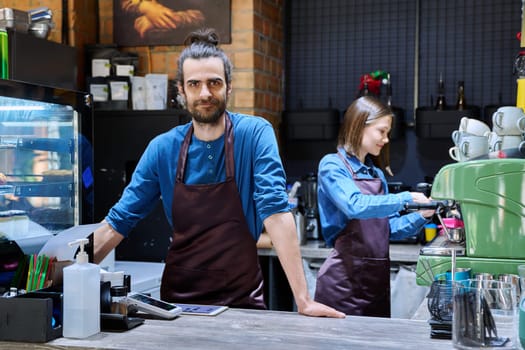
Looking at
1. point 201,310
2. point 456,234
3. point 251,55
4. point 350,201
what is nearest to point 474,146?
point 456,234

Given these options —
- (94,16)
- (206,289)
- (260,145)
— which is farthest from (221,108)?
(94,16)

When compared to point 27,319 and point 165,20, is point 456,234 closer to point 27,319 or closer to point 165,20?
point 27,319

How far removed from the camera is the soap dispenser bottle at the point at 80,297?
1.70m

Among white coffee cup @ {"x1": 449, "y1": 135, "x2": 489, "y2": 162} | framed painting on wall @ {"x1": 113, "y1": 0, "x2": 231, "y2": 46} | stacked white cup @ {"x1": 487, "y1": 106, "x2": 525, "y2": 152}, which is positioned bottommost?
white coffee cup @ {"x1": 449, "y1": 135, "x2": 489, "y2": 162}

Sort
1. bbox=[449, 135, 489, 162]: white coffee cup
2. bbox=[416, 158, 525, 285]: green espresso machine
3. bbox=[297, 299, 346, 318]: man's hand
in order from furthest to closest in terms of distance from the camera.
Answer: bbox=[449, 135, 489, 162]: white coffee cup → bbox=[416, 158, 525, 285]: green espresso machine → bbox=[297, 299, 346, 318]: man's hand

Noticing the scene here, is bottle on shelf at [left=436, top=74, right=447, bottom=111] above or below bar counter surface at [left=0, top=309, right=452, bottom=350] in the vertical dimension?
above

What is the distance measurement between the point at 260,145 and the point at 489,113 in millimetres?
2382

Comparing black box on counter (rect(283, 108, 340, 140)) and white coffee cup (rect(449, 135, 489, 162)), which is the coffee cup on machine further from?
black box on counter (rect(283, 108, 340, 140))

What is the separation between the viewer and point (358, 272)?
341 centimetres

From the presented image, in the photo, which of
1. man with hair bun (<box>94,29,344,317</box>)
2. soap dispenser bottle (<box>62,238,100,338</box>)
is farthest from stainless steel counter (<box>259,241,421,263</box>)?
soap dispenser bottle (<box>62,238,100,338</box>)

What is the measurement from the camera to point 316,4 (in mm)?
4773

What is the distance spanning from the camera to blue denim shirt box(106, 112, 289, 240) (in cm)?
246

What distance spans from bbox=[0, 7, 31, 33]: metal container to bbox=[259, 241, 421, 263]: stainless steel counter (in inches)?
67.0

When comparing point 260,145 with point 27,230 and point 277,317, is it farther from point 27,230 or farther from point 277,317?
point 27,230
